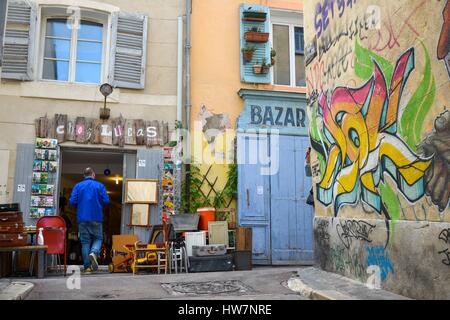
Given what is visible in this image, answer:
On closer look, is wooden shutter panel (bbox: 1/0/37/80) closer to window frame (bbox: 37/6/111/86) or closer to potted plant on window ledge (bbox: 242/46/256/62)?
window frame (bbox: 37/6/111/86)

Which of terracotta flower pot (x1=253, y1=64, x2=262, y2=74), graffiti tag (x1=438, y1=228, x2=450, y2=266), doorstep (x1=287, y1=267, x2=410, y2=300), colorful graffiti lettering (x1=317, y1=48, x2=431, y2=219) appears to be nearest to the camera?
graffiti tag (x1=438, y1=228, x2=450, y2=266)

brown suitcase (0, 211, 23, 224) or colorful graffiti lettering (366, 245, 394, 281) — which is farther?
brown suitcase (0, 211, 23, 224)

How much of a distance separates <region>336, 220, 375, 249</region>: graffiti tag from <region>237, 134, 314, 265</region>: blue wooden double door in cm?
328

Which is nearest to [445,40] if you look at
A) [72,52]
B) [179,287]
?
[179,287]

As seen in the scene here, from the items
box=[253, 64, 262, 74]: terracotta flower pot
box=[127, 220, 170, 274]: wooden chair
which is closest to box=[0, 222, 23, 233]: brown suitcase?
box=[127, 220, 170, 274]: wooden chair

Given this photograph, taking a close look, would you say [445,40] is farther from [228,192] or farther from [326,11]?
[228,192]

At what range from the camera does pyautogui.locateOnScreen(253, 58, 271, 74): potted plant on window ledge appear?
33.0 ft

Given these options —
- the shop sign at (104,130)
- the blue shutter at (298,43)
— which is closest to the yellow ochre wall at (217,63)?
the shop sign at (104,130)

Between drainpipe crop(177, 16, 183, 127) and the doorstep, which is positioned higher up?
drainpipe crop(177, 16, 183, 127)

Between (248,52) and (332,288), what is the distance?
606cm

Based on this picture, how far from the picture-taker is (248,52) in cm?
1009

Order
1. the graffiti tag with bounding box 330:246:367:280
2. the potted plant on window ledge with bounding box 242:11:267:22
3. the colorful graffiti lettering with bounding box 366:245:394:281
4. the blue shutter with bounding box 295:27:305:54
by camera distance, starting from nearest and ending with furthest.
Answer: the colorful graffiti lettering with bounding box 366:245:394:281, the graffiti tag with bounding box 330:246:367:280, the potted plant on window ledge with bounding box 242:11:267:22, the blue shutter with bounding box 295:27:305:54

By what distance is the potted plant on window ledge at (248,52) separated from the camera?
10.1 m

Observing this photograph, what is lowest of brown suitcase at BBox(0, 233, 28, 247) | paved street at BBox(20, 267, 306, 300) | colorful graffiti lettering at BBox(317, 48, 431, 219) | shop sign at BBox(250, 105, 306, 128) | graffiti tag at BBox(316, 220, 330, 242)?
paved street at BBox(20, 267, 306, 300)
